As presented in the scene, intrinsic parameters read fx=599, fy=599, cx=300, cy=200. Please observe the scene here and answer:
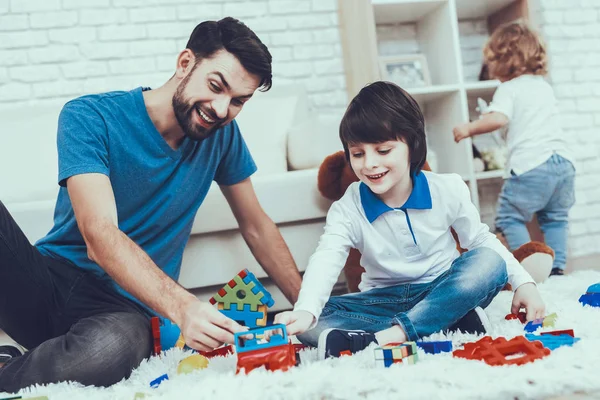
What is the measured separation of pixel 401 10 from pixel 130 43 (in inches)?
44.0

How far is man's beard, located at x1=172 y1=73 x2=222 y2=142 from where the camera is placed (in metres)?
1.25

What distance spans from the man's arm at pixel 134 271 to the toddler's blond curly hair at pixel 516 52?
5.30 ft

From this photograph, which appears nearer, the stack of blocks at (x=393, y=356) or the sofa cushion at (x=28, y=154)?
the stack of blocks at (x=393, y=356)

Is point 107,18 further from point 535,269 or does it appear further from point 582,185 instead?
point 582,185

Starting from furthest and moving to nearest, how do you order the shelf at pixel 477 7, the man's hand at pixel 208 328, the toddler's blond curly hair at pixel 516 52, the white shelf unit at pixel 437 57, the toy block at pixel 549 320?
1. the shelf at pixel 477 7
2. the white shelf unit at pixel 437 57
3. the toddler's blond curly hair at pixel 516 52
4. the toy block at pixel 549 320
5. the man's hand at pixel 208 328

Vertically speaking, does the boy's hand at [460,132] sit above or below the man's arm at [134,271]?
above

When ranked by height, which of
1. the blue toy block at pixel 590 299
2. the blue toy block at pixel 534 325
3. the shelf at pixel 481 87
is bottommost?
the blue toy block at pixel 590 299

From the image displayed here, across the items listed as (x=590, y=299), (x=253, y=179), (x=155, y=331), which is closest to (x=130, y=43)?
(x=253, y=179)

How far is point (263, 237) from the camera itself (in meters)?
1.43

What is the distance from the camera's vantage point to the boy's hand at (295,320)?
101 cm

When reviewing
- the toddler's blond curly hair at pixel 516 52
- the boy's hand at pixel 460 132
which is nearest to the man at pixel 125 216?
the boy's hand at pixel 460 132

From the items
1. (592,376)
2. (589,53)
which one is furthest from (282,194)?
(589,53)

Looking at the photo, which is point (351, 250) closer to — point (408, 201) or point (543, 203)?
point (408, 201)

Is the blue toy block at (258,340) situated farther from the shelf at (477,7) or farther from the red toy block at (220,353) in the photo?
the shelf at (477,7)
